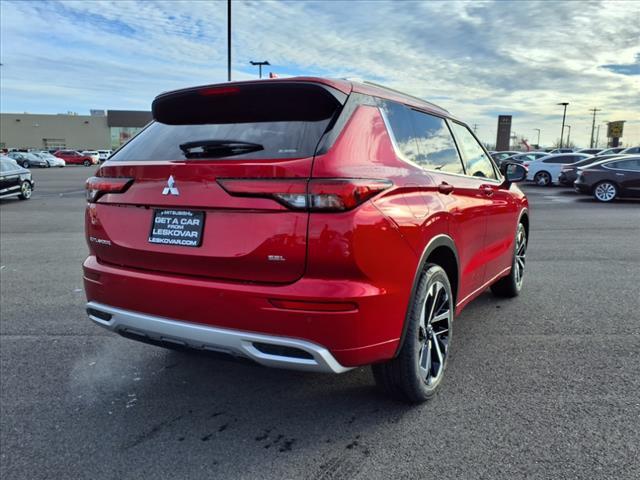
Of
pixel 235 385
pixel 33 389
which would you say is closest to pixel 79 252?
pixel 33 389

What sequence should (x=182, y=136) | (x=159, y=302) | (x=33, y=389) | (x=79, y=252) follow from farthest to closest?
(x=79, y=252), (x=33, y=389), (x=182, y=136), (x=159, y=302)

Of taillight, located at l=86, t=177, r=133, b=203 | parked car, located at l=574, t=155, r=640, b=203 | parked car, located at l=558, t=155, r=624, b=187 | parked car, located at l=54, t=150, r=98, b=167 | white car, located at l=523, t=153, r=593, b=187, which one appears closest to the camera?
taillight, located at l=86, t=177, r=133, b=203

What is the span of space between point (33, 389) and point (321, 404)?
188 centimetres

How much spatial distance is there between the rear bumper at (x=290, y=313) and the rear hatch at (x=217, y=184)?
0.24ft

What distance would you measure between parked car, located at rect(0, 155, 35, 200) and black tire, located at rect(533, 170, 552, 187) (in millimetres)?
21226

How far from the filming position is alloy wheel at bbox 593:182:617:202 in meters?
16.4

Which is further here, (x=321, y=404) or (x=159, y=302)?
(x=321, y=404)

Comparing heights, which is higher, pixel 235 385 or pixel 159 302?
pixel 159 302

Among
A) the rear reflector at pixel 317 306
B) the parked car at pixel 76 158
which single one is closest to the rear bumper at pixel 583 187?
the rear reflector at pixel 317 306

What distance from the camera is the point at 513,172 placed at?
4.92 meters

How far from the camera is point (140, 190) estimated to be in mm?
2754

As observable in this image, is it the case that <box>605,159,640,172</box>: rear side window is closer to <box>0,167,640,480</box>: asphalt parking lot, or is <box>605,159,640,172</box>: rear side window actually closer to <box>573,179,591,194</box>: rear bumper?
<box>573,179,591,194</box>: rear bumper

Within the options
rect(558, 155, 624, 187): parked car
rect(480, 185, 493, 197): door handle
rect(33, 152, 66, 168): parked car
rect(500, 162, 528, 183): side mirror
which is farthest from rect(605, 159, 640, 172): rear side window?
rect(33, 152, 66, 168): parked car

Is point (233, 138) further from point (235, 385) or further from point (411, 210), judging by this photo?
point (235, 385)
